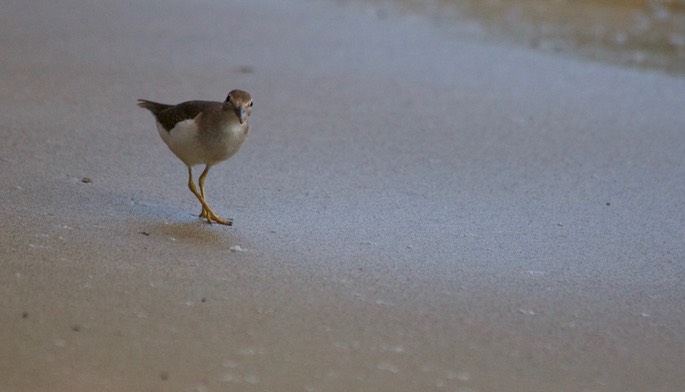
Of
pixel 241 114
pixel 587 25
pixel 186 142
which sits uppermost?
pixel 241 114

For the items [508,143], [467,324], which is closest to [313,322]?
[467,324]

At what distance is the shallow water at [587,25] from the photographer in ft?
29.2

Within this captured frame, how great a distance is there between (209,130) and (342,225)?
657 millimetres

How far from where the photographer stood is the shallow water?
890 centimetres

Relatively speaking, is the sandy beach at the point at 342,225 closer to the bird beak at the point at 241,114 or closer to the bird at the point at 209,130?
the bird at the point at 209,130

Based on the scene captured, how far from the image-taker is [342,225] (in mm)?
4547

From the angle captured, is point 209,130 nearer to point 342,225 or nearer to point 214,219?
point 214,219

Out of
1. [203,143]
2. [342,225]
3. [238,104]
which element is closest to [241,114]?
[238,104]

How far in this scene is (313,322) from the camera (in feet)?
11.5

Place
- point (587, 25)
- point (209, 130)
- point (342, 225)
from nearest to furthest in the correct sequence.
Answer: point (209, 130) → point (342, 225) → point (587, 25)

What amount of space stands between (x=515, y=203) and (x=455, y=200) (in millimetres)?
268

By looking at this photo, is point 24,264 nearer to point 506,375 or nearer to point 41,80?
point 506,375

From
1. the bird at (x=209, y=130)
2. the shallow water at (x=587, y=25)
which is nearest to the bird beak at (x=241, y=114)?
the bird at (x=209, y=130)

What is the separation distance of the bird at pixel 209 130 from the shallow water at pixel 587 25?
4.73 meters
